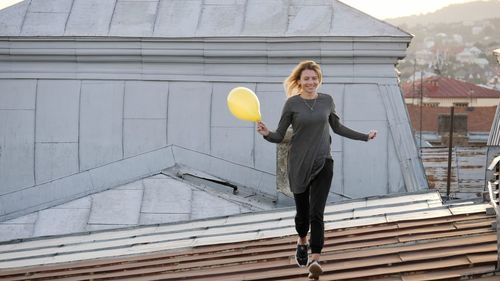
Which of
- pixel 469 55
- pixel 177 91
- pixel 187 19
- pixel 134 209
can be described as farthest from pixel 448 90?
pixel 469 55

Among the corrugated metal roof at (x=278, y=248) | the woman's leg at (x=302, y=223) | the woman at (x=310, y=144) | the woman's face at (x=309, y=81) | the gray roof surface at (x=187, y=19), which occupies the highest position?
the gray roof surface at (x=187, y=19)

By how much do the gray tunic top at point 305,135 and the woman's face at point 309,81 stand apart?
80 millimetres

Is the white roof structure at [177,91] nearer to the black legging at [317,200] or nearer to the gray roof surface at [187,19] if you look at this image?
the gray roof surface at [187,19]

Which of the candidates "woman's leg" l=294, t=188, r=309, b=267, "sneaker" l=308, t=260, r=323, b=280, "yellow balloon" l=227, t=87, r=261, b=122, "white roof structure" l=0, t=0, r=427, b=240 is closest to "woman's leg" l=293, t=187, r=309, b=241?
"woman's leg" l=294, t=188, r=309, b=267

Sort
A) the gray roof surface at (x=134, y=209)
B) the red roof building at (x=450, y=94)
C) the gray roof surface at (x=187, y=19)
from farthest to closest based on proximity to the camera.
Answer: the red roof building at (x=450, y=94) < the gray roof surface at (x=187, y=19) < the gray roof surface at (x=134, y=209)

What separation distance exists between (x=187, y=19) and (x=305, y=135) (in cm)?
885

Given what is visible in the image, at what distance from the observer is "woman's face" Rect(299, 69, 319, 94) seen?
23.3ft

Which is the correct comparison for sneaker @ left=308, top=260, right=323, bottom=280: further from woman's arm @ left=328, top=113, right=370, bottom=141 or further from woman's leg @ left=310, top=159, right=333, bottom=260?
woman's arm @ left=328, top=113, right=370, bottom=141

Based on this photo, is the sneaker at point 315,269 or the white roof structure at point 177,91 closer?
the sneaker at point 315,269

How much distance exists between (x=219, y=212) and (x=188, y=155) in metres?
2.89

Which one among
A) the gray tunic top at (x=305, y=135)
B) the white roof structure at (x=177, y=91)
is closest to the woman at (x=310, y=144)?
the gray tunic top at (x=305, y=135)

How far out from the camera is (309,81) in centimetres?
710

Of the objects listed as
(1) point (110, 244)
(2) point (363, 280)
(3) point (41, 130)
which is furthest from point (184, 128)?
(2) point (363, 280)

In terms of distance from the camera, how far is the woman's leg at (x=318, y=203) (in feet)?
23.4
